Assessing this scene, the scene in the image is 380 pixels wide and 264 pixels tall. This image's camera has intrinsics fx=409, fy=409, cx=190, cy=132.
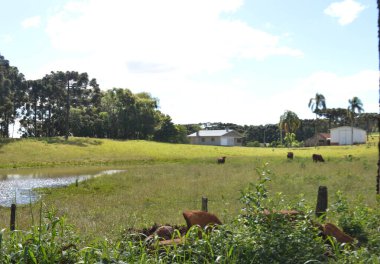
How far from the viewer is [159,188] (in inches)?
1055

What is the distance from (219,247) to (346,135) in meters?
114

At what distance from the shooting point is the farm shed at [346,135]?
368 feet

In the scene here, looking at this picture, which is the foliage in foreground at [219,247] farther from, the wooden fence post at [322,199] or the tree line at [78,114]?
the tree line at [78,114]

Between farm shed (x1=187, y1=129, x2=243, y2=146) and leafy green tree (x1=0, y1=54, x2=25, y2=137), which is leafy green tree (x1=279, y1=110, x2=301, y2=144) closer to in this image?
farm shed (x1=187, y1=129, x2=243, y2=146)

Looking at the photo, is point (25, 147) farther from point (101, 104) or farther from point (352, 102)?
point (352, 102)

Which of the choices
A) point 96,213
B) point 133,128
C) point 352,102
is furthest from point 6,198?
point 352,102

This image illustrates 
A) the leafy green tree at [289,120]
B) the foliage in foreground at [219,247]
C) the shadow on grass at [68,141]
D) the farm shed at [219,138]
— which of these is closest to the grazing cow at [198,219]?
the foliage in foreground at [219,247]

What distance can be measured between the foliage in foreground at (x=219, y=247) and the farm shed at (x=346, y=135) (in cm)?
11081

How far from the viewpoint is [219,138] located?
12512 centimetres

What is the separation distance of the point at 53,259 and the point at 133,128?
98.1 m

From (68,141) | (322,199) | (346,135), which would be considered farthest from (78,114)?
(322,199)

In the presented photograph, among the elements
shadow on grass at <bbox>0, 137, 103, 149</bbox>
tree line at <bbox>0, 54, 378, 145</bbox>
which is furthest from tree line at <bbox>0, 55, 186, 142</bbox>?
shadow on grass at <bbox>0, 137, 103, 149</bbox>

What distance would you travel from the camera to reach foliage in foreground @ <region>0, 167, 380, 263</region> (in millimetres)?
5758

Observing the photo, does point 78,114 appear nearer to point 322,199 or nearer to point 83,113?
point 83,113
